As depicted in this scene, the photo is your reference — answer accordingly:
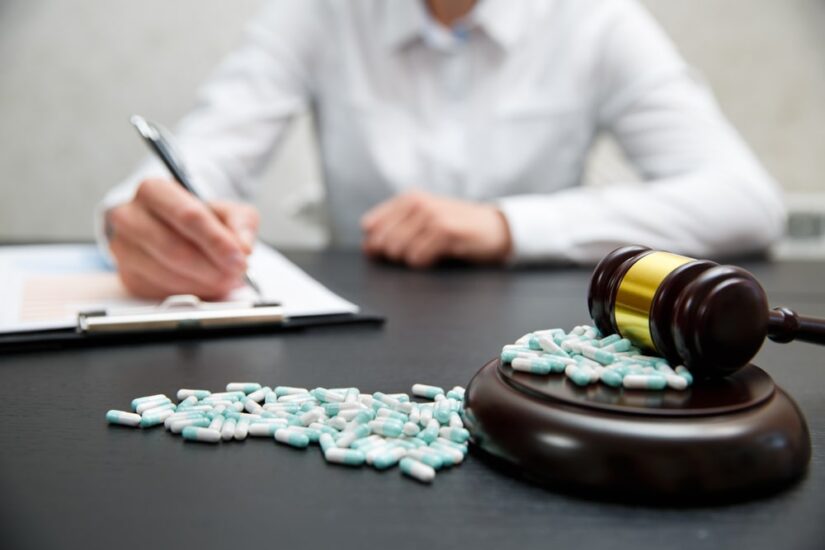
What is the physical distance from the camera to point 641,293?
48cm

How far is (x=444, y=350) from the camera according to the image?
2.34 ft

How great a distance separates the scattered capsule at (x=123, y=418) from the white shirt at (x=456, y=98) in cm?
Answer: 109

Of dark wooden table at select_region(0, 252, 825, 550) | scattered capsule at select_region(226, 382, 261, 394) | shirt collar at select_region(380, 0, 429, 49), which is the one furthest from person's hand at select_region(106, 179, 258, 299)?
shirt collar at select_region(380, 0, 429, 49)

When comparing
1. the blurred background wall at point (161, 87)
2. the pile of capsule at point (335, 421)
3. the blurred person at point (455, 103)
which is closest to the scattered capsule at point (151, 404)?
the pile of capsule at point (335, 421)

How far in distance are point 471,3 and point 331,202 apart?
50 centimetres

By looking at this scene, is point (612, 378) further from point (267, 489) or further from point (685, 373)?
point (267, 489)

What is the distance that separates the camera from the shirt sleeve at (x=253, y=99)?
1.57m

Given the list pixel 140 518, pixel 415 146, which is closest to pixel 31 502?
pixel 140 518

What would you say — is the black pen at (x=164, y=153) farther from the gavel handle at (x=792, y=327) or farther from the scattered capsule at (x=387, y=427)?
the gavel handle at (x=792, y=327)

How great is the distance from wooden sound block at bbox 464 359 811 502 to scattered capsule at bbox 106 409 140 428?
21 centimetres

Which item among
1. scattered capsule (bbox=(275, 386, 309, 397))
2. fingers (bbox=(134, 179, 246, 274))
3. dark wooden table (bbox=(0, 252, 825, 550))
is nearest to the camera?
dark wooden table (bbox=(0, 252, 825, 550))

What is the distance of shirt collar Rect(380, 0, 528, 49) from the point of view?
1.63 m

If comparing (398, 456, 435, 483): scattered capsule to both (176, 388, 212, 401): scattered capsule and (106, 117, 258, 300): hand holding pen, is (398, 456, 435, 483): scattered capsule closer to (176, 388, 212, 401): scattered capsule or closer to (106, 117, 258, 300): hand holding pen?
(176, 388, 212, 401): scattered capsule

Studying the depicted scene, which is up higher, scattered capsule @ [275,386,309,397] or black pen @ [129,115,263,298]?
black pen @ [129,115,263,298]
